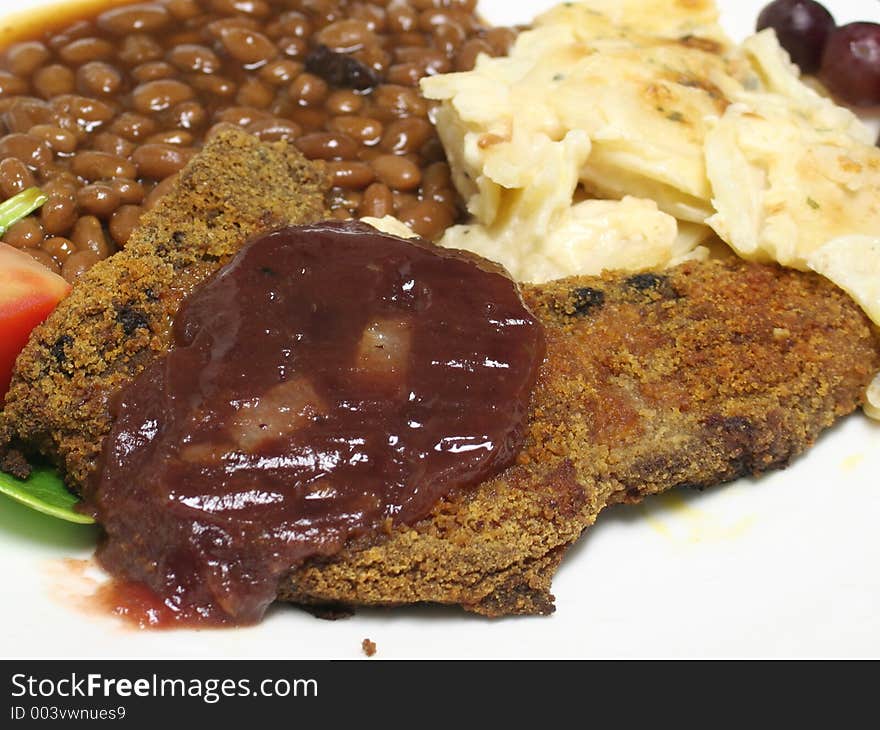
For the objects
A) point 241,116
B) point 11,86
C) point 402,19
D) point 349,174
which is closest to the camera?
point 349,174

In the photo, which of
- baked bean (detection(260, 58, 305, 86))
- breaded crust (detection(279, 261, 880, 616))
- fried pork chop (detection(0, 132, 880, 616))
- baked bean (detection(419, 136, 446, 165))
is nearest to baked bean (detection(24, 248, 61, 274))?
fried pork chop (detection(0, 132, 880, 616))

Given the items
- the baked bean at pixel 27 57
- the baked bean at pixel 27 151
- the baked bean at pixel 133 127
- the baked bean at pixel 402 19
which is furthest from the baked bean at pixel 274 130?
the baked bean at pixel 27 57

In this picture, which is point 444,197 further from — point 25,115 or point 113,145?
point 25,115

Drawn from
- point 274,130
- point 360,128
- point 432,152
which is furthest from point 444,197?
point 274,130

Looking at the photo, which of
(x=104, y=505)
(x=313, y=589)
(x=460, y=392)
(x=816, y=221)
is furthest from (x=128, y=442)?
(x=816, y=221)

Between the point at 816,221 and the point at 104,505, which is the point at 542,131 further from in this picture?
the point at 104,505

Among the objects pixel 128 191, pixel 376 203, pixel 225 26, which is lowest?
pixel 376 203
